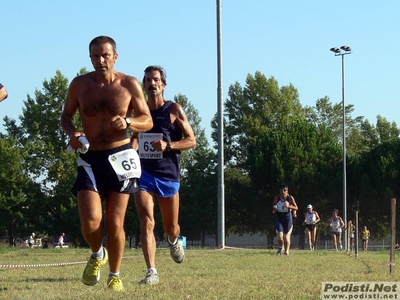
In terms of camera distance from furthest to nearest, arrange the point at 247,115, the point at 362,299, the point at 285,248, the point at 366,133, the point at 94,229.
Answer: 1. the point at 366,133
2. the point at 247,115
3. the point at 285,248
4. the point at 94,229
5. the point at 362,299

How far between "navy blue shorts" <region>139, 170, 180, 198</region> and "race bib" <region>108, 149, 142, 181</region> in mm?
1707

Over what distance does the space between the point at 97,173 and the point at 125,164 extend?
0.28 meters

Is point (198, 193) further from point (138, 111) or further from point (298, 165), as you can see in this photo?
point (138, 111)

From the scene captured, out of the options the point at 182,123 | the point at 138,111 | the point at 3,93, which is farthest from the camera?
the point at 182,123

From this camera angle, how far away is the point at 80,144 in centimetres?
727

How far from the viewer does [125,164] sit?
7.77 metres

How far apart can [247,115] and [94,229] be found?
7236 centimetres

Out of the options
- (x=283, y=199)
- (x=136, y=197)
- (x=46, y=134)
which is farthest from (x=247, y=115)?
(x=136, y=197)

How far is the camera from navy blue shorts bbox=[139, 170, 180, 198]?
31.5 ft

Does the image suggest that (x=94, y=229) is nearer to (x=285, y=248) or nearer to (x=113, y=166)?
(x=113, y=166)

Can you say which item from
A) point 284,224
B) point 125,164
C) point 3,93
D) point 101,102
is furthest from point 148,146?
point 284,224

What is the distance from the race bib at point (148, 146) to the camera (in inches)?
378

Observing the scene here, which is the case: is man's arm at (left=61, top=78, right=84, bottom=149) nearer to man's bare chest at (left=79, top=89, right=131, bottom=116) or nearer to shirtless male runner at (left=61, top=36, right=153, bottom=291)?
shirtless male runner at (left=61, top=36, right=153, bottom=291)

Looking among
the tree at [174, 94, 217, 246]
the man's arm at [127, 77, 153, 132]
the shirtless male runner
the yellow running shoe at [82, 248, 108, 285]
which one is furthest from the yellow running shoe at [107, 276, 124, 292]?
the tree at [174, 94, 217, 246]
